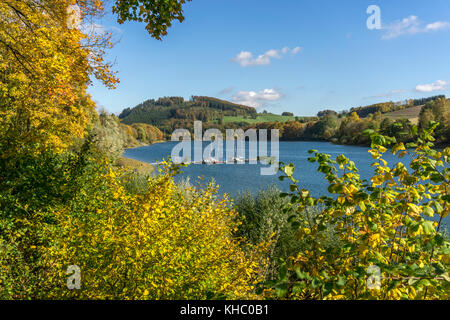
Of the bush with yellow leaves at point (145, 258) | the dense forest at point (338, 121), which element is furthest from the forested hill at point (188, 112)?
the bush with yellow leaves at point (145, 258)

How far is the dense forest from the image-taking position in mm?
23255

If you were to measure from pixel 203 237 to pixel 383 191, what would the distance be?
2.46m

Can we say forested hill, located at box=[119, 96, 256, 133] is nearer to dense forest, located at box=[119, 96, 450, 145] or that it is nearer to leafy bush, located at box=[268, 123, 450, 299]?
dense forest, located at box=[119, 96, 450, 145]

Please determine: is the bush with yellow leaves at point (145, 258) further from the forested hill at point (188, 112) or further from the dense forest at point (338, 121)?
the forested hill at point (188, 112)

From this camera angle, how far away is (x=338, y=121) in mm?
88562

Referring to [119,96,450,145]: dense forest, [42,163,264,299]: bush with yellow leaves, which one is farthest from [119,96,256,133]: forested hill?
[42,163,264,299]: bush with yellow leaves

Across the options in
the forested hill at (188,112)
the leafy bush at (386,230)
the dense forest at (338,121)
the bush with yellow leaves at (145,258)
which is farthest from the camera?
the forested hill at (188,112)

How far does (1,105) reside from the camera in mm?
7250

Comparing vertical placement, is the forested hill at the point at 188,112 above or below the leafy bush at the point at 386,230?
above

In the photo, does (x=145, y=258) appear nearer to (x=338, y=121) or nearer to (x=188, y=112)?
(x=338, y=121)

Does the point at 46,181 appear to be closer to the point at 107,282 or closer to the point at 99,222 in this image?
the point at 99,222

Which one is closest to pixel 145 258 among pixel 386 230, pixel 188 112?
pixel 386 230

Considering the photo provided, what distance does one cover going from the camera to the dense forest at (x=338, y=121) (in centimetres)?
2325
